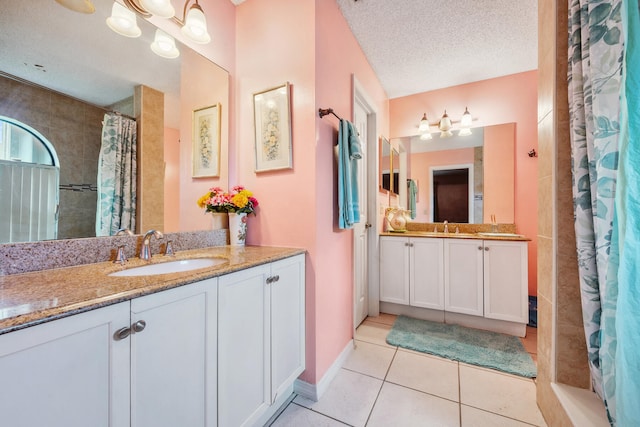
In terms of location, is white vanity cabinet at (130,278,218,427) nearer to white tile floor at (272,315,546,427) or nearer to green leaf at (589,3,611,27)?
white tile floor at (272,315,546,427)

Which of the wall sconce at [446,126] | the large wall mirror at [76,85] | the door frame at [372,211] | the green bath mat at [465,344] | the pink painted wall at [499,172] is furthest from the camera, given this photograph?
the wall sconce at [446,126]

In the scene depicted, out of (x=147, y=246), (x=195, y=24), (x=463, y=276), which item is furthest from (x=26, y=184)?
(x=463, y=276)

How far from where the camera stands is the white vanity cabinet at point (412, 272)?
2438 millimetres

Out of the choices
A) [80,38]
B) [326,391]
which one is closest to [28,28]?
[80,38]

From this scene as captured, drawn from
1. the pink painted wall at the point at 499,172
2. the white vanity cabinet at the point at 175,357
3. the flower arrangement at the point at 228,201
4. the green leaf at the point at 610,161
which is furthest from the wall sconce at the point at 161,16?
the pink painted wall at the point at 499,172

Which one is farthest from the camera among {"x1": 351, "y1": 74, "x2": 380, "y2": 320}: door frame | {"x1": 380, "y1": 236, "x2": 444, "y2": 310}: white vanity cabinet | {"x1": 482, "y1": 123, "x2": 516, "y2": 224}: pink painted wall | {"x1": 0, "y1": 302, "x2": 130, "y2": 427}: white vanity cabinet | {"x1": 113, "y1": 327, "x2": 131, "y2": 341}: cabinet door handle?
{"x1": 482, "y1": 123, "x2": 516, "y2": 224}: pink painted wall

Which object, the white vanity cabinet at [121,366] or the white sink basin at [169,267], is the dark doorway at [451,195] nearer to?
the white sink basin at [169,267]

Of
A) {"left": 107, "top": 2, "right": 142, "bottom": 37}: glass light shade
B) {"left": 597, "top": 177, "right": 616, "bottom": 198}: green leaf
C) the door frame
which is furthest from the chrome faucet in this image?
the door frame

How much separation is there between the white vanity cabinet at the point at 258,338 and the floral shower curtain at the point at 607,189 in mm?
A: 1219

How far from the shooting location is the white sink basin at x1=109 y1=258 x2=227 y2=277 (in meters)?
1.06

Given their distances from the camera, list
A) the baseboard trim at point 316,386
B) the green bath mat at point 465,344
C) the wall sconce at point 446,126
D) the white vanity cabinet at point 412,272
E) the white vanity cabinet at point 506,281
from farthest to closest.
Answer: the wall sconce at point 446,126 < the white vanity cabinet at point 412,272 < the white vanity cabinet at point 506,281 < the green bath mat at point 465,344 < the baseboard trim at point 316,386

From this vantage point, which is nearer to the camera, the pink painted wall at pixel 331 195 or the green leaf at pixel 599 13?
the green leaf at pixel 599 13

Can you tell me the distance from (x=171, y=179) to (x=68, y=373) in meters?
1.06

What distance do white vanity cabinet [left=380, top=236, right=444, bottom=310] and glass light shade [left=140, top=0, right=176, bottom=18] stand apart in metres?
2.43
